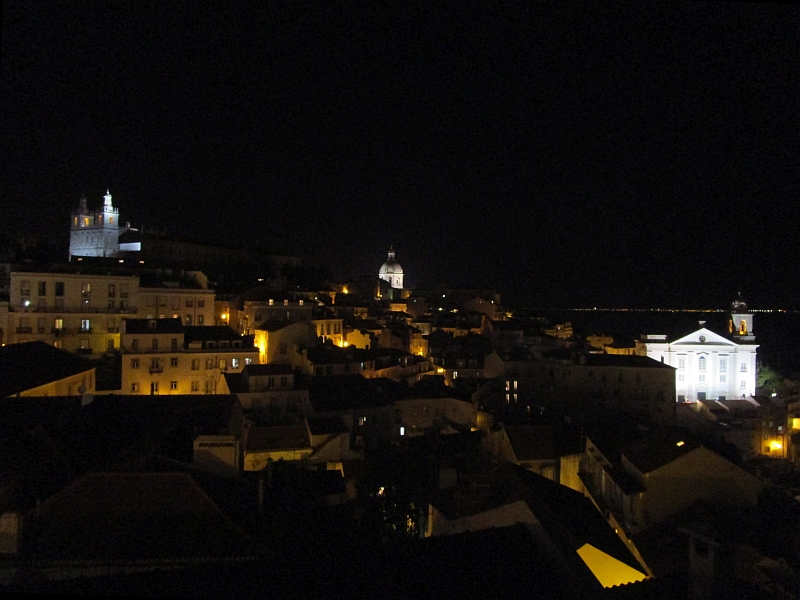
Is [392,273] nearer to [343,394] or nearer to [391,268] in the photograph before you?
[391,268]

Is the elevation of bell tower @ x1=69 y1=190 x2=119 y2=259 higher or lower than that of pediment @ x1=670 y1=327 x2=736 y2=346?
higher

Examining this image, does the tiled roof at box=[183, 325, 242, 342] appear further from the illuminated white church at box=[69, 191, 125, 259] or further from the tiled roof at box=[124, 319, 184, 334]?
the illuminated white church at box=[69, 191, 125, 259]

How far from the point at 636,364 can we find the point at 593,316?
61.2 meters

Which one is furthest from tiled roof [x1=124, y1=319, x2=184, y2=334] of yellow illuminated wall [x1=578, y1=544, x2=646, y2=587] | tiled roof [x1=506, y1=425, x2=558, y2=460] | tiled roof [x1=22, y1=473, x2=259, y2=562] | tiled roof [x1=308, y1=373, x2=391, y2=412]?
yellow illuminated wall [x1=578, y1=544, x2=646, y2=587]

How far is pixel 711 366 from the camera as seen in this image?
1307 inches

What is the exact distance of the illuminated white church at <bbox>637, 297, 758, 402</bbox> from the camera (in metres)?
32.9

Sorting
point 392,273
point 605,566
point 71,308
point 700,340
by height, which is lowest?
point 605,566

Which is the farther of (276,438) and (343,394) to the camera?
(343,394)

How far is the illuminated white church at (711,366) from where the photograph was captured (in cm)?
3294

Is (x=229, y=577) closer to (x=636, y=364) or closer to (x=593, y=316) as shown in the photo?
(x=636, y=364)

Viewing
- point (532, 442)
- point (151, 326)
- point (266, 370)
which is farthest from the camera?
→ point (151, 326)

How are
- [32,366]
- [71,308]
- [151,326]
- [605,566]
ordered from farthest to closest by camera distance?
[71,308]
[151,326]
[32,366]
[605,566]

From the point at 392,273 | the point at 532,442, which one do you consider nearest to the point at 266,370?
the point at 532,442

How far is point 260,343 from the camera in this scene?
26812 millimetres
